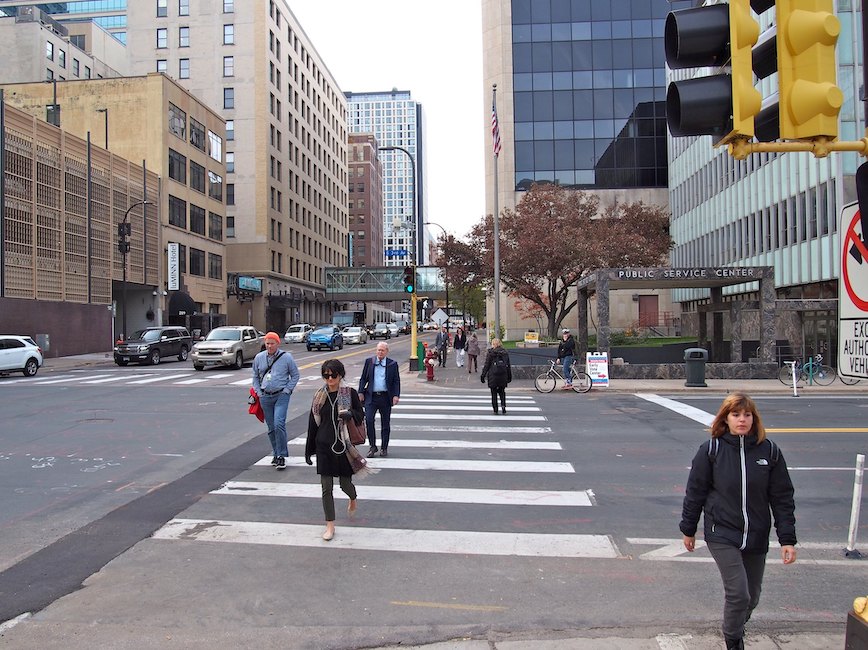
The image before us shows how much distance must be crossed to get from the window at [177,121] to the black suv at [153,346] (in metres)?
21.8

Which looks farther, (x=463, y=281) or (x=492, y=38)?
(x=492, y=38)

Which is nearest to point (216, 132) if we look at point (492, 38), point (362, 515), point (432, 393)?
point (492, 38)

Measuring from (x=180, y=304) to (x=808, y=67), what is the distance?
161 ft

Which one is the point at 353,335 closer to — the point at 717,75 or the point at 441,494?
the point at 441,494

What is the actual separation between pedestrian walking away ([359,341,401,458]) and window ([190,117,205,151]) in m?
49.2

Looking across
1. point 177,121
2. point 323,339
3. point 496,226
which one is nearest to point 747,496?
point 496,226

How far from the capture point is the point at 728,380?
867 inches

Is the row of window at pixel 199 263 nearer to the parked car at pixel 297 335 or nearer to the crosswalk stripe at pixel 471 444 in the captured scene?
the parked car at pixel 297 335

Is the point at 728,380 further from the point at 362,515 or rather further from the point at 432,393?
the point at 362,515

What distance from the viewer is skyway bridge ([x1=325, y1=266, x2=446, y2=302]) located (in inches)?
3393

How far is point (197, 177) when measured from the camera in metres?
54.2

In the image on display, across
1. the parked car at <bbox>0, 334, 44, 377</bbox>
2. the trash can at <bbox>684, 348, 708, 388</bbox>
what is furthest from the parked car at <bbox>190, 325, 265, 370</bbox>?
the trash can at <bbox>684, 348, 708, 388</bbox>

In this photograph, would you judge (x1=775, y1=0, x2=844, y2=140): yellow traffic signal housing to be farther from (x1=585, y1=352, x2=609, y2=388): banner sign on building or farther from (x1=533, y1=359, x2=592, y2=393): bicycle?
(x1=585, y1=352, x2=609, y2=388): banner sign on building

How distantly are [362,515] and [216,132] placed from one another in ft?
191
